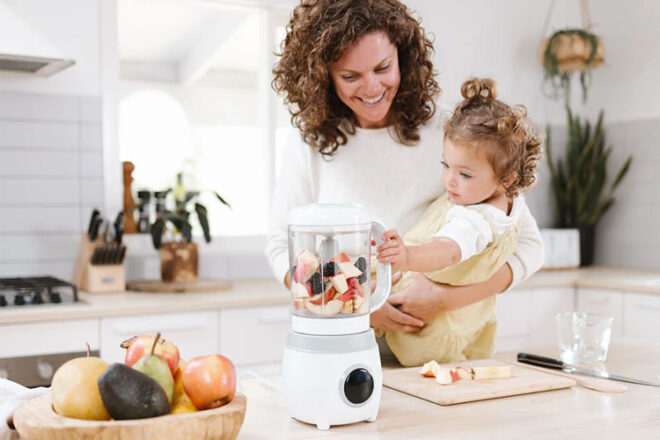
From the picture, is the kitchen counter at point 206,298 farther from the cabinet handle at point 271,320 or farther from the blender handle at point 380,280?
the blender handle at point 380,280

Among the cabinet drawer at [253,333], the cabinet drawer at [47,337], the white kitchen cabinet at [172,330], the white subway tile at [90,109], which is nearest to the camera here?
the cabinet drawer at [47,337]

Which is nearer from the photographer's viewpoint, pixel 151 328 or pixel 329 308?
pixel 329 308

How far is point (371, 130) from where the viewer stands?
64.0 inches

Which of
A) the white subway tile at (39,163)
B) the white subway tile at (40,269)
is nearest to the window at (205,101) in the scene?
the white subway tile at (39,163)

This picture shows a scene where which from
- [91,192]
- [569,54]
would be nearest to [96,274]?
[91,192]

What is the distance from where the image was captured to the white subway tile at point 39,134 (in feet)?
9.13

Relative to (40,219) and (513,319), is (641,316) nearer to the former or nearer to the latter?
(513,319)

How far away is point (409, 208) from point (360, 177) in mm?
131

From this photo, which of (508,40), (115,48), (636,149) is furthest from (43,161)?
(636,149)

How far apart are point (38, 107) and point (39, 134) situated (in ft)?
0.35

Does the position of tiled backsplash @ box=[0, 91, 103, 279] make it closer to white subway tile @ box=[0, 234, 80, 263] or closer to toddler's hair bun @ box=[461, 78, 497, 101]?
white subway tile @ box=[0, 234, 80, 263]

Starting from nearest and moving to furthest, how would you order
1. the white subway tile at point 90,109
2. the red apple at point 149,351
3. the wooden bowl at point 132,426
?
1. the wooden bowl at point 132,426
2. the red apple at point 149,351
3. the white subway tile at point 90,109

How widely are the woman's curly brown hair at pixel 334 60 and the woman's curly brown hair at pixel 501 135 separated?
8.4 inches

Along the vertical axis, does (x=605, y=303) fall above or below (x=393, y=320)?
below
